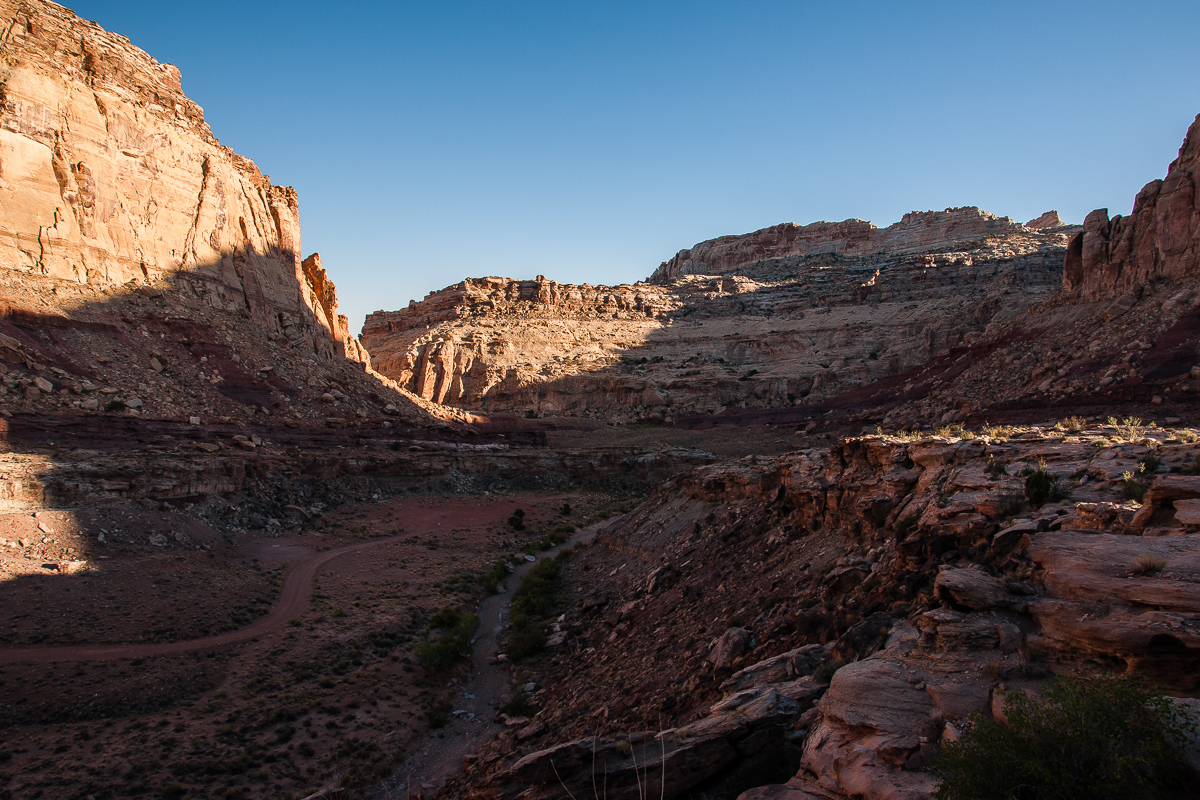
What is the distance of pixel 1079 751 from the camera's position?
4.62m

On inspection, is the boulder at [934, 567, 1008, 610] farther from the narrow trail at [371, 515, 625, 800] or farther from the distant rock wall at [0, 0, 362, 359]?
the distant rock wall at [0, 0, 362, 359]

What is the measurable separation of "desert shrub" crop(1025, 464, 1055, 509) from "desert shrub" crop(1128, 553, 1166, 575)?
2.87 meters

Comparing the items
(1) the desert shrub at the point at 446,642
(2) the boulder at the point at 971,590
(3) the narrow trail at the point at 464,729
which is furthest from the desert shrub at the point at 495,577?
(2) the boulder at the point at 971,590

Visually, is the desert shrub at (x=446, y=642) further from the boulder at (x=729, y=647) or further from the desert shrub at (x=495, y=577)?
the boulder at (x=729, y=647)

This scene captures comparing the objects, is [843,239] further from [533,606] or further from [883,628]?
[883,628]

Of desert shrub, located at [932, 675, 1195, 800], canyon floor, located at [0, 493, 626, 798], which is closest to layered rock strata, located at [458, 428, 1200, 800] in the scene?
desert shrub, located at [932, 675, 1195, 800]

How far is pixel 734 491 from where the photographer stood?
22594 millimetres

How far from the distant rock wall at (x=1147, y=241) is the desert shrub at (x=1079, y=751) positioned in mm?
38997

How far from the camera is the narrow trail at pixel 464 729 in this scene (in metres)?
11.6

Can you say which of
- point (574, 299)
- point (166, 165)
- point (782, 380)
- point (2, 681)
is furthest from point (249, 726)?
point (574, 299)

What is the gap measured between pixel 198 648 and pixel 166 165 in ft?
117

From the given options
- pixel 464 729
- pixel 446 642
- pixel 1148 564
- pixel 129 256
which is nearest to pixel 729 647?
pixel 1148 564

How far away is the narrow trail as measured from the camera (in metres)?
11.6

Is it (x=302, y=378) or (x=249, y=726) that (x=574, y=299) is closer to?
(x=302, y=378)
